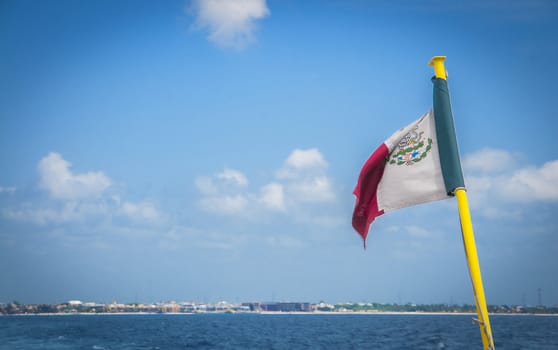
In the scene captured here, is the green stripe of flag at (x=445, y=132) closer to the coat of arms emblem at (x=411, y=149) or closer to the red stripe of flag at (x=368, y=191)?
the coat of arms emblem at (x=411, y=149)

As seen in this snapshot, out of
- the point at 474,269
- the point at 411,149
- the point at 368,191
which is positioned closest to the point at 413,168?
the point at 411,149

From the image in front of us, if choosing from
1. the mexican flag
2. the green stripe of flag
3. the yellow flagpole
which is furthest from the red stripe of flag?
the yellow flagpole

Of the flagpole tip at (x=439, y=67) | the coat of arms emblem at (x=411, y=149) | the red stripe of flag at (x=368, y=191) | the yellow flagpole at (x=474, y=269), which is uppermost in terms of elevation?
the flagpole tip at (x=439, y=67)

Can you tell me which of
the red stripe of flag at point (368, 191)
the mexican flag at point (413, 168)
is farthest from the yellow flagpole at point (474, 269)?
the red stripe of flag at point (368, 191)

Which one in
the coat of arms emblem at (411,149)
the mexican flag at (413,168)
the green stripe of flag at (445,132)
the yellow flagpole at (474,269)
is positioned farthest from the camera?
the coat of arms emblem at (411,149)

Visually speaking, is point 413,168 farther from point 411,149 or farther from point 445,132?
point 445,132

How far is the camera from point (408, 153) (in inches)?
371

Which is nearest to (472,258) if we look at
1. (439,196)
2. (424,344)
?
(439,196)

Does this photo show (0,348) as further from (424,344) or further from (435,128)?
(435,128)

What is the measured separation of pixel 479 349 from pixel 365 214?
6577 centimetres

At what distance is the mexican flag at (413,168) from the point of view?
8617 millimetres

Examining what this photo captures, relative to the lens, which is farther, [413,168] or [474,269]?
[413,168]

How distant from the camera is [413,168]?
932cm

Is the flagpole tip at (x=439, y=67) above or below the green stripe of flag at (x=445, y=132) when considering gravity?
above
